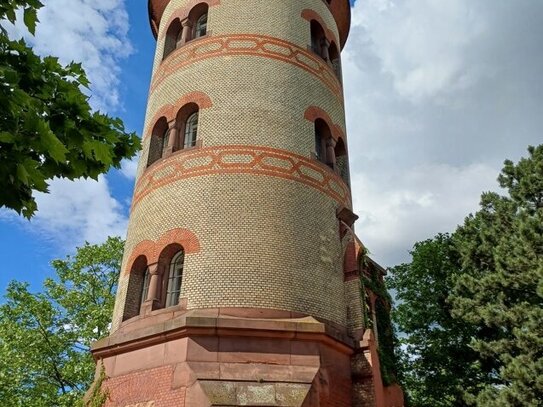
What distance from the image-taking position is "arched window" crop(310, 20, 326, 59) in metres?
15.2

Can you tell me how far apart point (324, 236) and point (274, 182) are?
64.4 inches

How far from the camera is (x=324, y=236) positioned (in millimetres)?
11703

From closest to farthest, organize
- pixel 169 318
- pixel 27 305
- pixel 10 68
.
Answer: pixel 10 68
pixel 169 318
pixel 27 305

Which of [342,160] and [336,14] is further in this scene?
[336,14]

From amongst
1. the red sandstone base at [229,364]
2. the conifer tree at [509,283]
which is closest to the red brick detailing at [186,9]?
the red sandstone base at [229,364]

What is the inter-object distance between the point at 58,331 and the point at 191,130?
10980mm

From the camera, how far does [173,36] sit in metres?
15.5

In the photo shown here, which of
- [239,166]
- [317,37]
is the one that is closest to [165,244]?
[239,166]

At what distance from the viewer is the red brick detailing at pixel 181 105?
12.5 m

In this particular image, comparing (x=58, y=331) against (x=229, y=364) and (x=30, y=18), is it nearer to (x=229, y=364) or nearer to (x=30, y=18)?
(x=229, y=364)

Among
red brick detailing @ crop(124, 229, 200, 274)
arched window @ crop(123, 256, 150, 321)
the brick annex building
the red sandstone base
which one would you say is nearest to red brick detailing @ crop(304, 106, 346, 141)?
the brick annex building

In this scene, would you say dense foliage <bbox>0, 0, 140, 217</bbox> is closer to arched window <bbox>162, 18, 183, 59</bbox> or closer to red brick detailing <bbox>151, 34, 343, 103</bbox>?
red brick detailing <bbox>151, 34, 343, 103</bbox>

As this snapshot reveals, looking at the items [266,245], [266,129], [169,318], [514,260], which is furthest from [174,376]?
[514,260]

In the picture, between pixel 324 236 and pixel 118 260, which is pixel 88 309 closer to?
pixel 118 260
